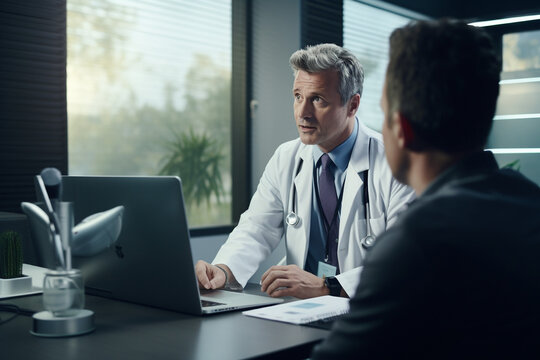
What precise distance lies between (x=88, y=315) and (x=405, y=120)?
803 mm

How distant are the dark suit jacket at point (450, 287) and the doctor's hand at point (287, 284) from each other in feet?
2.86

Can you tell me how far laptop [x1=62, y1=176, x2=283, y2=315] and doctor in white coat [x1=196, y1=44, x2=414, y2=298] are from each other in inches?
24.0

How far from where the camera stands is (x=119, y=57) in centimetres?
338

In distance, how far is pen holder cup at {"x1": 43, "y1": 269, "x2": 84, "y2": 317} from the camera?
127cm

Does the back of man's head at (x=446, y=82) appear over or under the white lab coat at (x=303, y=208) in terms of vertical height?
over

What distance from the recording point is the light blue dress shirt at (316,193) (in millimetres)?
2354

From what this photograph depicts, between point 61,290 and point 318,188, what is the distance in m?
1.33

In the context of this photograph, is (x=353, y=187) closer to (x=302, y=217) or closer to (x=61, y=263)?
(x=302, y=217)

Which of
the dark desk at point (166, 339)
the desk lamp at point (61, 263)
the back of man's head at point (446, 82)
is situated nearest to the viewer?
the back of man's head at point (446, 82)

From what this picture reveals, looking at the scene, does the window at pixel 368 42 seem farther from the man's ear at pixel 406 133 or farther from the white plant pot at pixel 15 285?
the man's ear at pixel 406 133

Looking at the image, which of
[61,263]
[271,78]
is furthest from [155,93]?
[61,263]

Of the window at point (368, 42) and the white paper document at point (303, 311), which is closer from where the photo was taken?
the white paper document at point (303, 311)

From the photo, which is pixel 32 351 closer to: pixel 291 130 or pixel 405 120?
pixel 405 120

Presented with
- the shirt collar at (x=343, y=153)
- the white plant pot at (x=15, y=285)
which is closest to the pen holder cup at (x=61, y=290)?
the white plant pot at (x=15, y=285)
